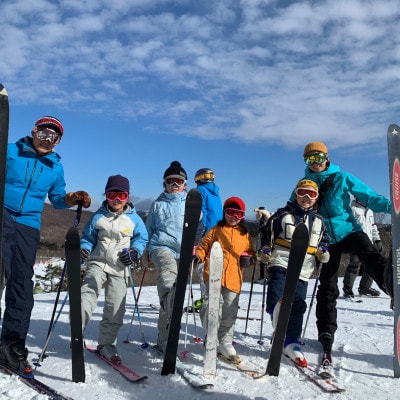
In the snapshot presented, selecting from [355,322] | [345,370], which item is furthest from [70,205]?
[355,322]

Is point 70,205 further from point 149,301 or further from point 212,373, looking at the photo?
point 149,301

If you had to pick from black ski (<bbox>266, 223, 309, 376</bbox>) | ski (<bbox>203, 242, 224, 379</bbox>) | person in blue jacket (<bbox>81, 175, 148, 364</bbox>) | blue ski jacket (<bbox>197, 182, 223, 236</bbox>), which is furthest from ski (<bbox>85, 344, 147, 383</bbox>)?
blue ski jacket (<bbox>197, 182, 223, 236</bbox>)

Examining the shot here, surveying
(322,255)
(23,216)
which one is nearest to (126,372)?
(23,216)

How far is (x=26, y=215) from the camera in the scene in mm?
3752

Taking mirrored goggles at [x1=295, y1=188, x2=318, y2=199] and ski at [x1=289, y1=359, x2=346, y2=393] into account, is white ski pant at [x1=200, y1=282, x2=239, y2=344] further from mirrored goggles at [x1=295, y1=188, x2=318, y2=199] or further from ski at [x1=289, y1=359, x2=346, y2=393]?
mirrored goggles at [x1=295, y1=188, x2=318, y2=199]

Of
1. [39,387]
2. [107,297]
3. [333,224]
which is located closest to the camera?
[39,387]

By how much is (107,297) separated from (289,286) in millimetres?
1734

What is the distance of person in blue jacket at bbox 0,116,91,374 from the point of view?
3578 millimetres

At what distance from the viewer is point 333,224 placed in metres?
4.35

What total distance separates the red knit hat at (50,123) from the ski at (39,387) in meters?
2.16

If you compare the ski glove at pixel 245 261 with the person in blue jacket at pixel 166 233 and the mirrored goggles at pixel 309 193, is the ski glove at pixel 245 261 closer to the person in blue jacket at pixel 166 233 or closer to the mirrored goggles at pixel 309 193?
the person in blue jacket at pixel 166 233

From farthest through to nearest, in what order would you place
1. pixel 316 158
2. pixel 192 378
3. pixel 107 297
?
1. pixel 316 158
2. pixel 107 297
3. pixel 192 378

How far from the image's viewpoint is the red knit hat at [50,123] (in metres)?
3.88

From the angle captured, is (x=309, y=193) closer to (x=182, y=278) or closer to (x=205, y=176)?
(x=182, y=278)
